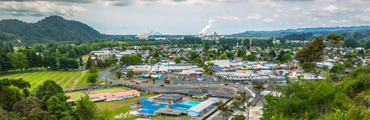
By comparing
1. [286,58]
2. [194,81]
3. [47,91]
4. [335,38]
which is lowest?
[194,81]

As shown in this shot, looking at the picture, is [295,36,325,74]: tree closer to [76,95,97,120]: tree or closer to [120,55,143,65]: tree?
[76,95,97,120]: tree

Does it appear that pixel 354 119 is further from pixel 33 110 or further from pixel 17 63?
pixel 17 63

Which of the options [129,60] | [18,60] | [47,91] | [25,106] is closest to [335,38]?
[47,91]

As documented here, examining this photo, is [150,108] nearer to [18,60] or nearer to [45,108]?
[45,108]

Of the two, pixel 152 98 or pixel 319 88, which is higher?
pixel 319 88

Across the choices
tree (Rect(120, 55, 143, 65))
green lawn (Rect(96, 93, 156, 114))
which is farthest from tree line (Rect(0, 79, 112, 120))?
tree (Rect(120, 55, 143, 65))

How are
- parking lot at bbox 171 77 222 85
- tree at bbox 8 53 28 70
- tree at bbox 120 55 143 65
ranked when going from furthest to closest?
1. tree at bbox 120 55 143 65
2. tree at bbox 8 53 28 70
3. parking lot at bbox 171 77 222 85

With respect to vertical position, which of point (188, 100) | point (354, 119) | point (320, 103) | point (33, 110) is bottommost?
point (188, 100)

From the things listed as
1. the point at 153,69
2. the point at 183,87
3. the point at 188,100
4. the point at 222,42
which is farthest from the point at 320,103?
the point at 222,42
